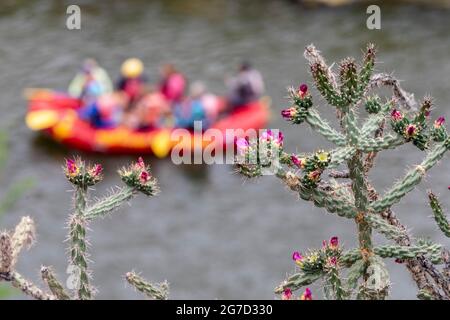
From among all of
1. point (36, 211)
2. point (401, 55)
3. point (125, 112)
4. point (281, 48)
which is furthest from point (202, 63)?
point (36, 211)

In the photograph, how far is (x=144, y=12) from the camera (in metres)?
32.8

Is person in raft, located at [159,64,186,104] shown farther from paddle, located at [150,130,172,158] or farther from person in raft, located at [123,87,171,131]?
paddle, located at [150,130,172,158]

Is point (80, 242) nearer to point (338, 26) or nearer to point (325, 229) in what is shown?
point (325, 229)

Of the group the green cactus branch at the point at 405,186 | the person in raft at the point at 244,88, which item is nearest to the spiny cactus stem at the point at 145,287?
the green cactus branch at the point at 405,186

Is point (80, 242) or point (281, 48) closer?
point (80, 242)

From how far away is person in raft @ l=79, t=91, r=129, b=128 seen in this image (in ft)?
77.2

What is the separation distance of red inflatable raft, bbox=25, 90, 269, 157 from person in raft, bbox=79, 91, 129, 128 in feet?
0.59

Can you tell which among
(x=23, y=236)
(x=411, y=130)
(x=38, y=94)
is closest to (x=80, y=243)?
(x=23, y=236)

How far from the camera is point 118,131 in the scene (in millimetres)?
23625

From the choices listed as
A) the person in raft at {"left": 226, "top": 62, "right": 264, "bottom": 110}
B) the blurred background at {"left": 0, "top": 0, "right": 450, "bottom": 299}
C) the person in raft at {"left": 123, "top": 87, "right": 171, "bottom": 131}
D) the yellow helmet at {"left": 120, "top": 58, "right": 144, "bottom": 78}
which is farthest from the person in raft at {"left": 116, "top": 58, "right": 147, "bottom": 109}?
the person in raft at {"left": 226, "top": 62, "right": 264, "bottom": 110}

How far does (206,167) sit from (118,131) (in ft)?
8.82

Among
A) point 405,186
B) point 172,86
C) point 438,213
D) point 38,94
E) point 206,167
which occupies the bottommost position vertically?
point 438,213

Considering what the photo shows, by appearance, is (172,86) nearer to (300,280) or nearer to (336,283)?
(300,280)
